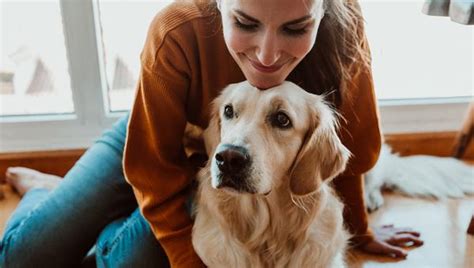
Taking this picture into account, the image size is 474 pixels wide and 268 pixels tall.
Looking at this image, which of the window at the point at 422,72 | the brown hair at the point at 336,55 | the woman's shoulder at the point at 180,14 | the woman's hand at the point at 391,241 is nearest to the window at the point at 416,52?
the window at the point at 422,72

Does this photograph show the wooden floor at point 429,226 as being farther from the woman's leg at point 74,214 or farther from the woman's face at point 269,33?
the woman's face at point 269,33

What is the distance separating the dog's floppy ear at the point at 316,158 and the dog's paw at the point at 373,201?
2.35 ft

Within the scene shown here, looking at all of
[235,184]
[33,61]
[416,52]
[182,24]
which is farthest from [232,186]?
[416,52]

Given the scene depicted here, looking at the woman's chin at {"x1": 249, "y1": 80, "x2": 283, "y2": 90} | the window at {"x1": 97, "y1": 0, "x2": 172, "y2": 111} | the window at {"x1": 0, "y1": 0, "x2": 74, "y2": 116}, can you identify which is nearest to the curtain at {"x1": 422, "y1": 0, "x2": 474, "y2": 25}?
the woman's chin at {"x1": 249, "y1": 80, "x2": 283, "y2": 90}

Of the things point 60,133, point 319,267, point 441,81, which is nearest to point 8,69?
point 60,133

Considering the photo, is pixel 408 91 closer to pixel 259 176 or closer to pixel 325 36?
pixel 325 36

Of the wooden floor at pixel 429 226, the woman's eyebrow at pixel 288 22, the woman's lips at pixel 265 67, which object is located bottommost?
the wooden floor at pixel 429 226

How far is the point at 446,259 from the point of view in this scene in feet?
4.99

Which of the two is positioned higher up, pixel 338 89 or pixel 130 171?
pixel 338 89

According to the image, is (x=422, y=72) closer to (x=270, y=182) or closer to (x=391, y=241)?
(x=391, y=241)

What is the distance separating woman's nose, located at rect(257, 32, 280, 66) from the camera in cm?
97

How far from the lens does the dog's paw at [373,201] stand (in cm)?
176

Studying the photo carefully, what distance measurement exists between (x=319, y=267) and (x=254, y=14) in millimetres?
580

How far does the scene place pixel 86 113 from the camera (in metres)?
1.93
